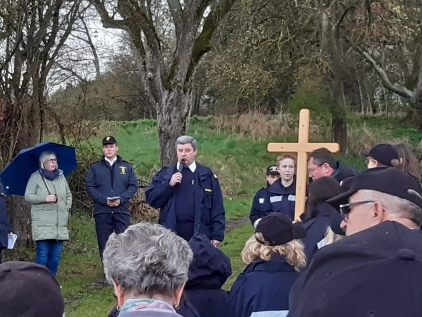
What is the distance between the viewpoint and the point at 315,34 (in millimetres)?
20562

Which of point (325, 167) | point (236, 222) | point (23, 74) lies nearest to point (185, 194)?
point (325, 167)

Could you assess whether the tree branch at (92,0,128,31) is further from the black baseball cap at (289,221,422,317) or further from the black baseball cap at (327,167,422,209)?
the black baseball cap at (289,221,422,317)

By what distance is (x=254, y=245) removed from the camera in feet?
12.7

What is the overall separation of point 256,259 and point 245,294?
223 mm

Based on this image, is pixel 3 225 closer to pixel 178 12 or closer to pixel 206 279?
pixel 206 279

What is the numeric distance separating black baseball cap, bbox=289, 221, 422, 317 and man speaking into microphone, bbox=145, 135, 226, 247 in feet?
15.5

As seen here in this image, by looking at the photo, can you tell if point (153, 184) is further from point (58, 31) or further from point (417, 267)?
point (417, 267)

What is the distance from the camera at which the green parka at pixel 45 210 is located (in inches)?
298

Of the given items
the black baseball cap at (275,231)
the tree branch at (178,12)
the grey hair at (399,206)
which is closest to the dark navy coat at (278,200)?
the black baseball cap at (275,231)

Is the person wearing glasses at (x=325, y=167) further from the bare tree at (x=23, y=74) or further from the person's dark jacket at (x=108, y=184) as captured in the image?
the bare tree at (x=23, y=74)

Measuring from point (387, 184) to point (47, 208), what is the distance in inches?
223

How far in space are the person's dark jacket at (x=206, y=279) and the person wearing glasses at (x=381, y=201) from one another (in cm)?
110

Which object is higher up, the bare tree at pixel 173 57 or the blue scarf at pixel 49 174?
the bare tree at pixel 173 57

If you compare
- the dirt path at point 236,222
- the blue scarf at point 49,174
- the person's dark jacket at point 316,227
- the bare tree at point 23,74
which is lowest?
the dirt path at point 236,222
